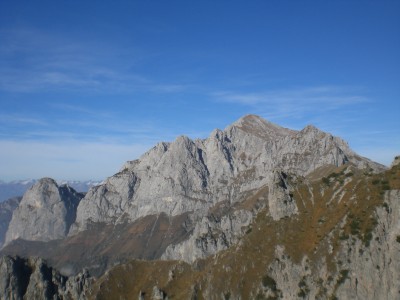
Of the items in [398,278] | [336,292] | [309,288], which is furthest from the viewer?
[309,288]

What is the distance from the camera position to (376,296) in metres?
177

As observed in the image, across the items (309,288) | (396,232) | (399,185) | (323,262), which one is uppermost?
(399,185)

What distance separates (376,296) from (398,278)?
11.9 m

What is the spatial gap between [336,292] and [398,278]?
26721 mm

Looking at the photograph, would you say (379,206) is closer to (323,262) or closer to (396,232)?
(396,232)

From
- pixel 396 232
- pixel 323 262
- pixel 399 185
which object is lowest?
pixel 323 262

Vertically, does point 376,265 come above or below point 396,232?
below

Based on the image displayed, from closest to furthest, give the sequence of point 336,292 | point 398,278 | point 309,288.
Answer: point 398,278 → point 336,292 → point 309,288

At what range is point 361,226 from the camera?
648ft

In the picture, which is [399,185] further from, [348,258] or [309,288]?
[309,288]

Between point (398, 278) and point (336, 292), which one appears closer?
point (398, 278)

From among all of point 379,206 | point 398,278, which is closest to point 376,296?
point 398,278

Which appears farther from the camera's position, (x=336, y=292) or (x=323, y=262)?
(x=323, y=262)

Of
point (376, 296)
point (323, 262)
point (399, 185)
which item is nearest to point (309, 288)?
point (323, 262)
